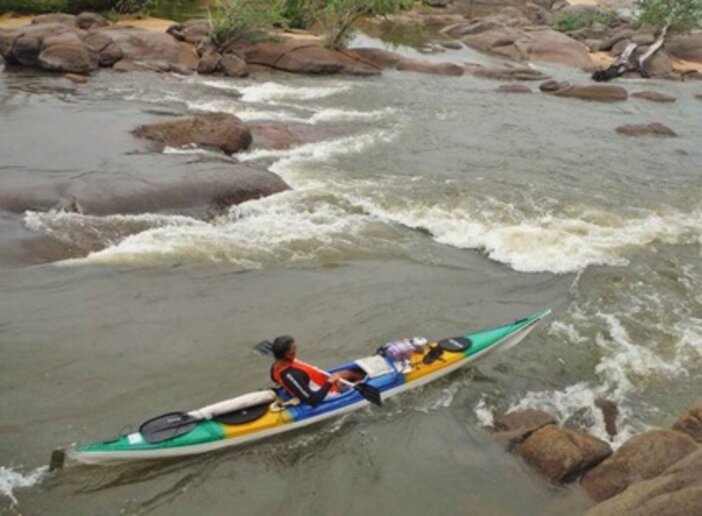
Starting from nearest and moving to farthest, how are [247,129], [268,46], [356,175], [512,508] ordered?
[512,508]
[356,175]
[247,129]
[268,46]

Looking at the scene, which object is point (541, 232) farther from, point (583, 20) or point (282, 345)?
point (583, 20)

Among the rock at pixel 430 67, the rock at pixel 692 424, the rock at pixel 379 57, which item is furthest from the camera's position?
the rock at pixel 379 57

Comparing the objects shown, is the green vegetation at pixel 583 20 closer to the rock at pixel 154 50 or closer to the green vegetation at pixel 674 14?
the green vegetation at pixel 674 14

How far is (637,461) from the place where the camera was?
6.67 m

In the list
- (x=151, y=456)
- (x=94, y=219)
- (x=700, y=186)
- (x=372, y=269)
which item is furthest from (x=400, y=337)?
(x=700, y=186)

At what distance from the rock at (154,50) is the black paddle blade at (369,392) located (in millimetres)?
18908

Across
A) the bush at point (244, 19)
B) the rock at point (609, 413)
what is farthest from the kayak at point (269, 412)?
the bush at point (244, 19)

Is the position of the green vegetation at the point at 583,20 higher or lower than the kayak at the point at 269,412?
higher

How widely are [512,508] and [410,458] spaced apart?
3.93 ft

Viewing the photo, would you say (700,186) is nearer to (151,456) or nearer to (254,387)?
(254,387)

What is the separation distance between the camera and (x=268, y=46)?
2658 cm

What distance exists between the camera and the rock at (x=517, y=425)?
24.8 ft

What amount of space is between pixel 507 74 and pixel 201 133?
55.0ft

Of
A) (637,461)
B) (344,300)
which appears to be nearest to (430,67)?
(344,300)
